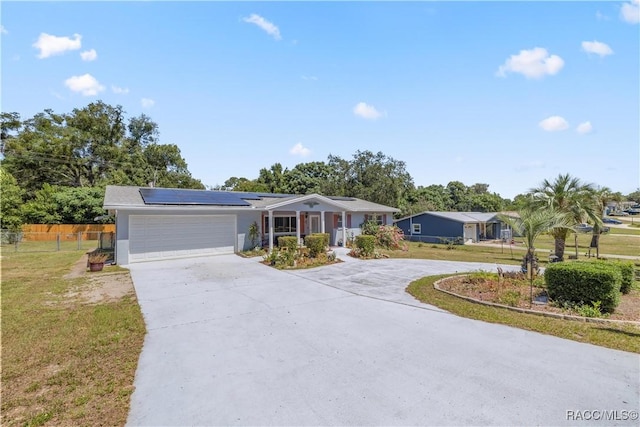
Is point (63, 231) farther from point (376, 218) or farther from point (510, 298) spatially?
point (510, 298)

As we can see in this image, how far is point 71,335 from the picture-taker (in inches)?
242

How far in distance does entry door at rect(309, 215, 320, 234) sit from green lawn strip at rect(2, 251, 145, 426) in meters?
14.5

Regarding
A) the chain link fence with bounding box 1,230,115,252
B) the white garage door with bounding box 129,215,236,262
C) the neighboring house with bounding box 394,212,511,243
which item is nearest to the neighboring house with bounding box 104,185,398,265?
the white garage door with bounding box 129,215,236,262

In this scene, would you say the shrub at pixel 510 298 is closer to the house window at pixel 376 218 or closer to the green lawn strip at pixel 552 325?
the green lawn strip at pixel 552 325

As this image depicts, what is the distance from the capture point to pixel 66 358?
515cm

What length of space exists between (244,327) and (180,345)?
132cm

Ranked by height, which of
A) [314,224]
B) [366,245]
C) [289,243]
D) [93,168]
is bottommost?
[366,245]

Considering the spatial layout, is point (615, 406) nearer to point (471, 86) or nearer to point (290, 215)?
point (471, 86)

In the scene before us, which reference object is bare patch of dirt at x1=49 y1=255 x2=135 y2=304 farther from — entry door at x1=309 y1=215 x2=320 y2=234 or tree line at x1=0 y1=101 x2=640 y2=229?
tree line at x1=0 y1=101 x2=640 y2=229

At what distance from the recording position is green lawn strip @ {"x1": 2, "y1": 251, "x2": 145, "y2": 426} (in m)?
3.75

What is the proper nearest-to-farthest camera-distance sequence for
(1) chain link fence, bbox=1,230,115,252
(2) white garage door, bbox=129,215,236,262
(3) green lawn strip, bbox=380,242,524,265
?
(2) white garage door, bbox=129,215,236,262 < (3) green lawn strip, bbox=380,242,524,265 < (1) chain link fence, bbox=1,230,115,252

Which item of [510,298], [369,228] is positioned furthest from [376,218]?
[510,298]

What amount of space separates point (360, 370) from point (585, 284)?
6343 mm

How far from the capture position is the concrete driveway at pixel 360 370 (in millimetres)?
3627
